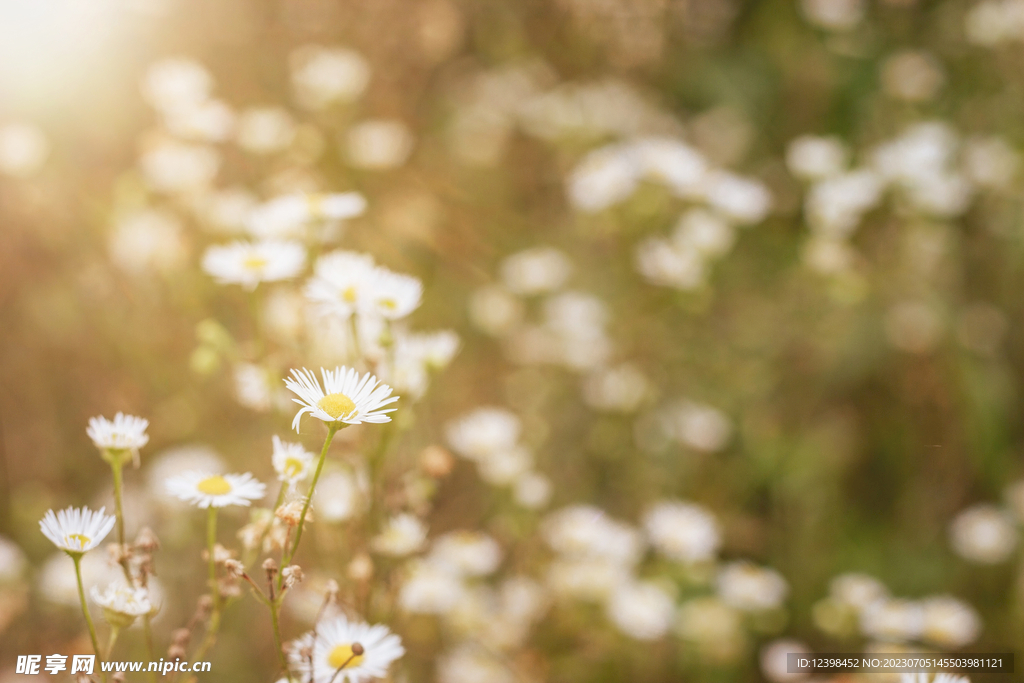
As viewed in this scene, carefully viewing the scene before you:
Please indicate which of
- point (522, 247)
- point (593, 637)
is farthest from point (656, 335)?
point (593, 637)

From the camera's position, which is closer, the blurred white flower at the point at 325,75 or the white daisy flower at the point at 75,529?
the white daisy flower at the point at 75,529

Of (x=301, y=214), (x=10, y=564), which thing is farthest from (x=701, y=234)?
(x=10, y=564)

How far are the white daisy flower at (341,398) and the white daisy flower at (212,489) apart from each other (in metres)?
0.10

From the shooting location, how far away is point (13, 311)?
5.16ft

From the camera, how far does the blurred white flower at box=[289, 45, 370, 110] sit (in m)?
1.56

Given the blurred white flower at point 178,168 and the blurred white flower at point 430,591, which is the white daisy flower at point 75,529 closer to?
the blurred white flower at point 430,591

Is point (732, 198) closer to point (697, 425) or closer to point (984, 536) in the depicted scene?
point (697, 425)

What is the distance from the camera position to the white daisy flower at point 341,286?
71 cm

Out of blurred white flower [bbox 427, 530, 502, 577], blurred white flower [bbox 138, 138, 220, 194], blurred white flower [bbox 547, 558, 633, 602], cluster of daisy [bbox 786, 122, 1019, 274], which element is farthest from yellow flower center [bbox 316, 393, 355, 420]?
cluster of daisy [bbox 786, 122, 1019, 274]

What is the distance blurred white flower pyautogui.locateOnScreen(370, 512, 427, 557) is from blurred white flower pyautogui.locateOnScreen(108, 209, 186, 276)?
732 mm

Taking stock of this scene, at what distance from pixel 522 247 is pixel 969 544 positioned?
111 cm

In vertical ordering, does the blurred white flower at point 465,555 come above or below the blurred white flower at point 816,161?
below

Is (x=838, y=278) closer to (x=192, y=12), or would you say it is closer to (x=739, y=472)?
(x=739, y=472)

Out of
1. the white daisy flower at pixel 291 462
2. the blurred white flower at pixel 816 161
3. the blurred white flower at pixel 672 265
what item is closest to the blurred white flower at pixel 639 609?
the blurred white flower at pixel 672 265
